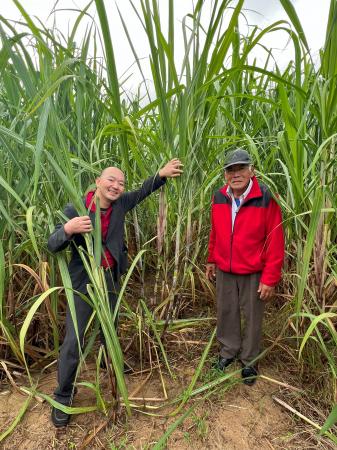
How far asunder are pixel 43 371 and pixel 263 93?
1.82 metres

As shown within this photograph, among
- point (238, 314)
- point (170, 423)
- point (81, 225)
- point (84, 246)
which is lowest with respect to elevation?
point (170, 423)

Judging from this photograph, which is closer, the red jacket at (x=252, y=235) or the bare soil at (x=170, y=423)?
the bare soil at (x=170, y=423)

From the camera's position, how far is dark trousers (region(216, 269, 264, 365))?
1414mm

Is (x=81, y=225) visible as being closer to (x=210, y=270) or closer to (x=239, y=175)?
(x=239, y=175)

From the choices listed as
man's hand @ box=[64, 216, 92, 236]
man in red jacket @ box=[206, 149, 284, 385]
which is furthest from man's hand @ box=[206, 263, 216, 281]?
man's hand @ box=[64, 216, 92, 236]

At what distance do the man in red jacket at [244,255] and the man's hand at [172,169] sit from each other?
0.21m

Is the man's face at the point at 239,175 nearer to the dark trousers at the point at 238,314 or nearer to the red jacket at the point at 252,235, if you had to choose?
the red jacket at the point at 252,235

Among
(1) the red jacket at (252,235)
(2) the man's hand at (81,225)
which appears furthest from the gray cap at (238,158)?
(2) the man's hand at (81,225)

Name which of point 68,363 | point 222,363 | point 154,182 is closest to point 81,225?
point 154,182

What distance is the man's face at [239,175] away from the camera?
4.36ft

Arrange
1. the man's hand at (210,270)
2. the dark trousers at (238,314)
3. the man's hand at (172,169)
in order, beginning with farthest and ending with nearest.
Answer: the man's hand at (210,270), the dark trousers at (238,314), the man's hand at (172,169)

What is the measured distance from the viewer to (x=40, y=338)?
1469 mm

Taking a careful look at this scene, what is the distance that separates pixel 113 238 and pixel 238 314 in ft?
2.34

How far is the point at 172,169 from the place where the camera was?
1256 millimetres
